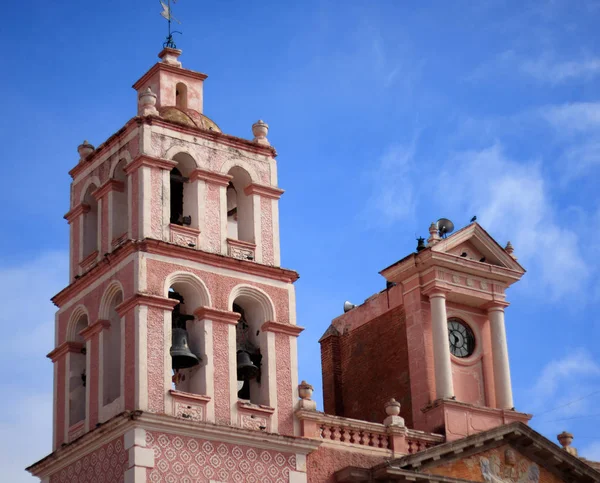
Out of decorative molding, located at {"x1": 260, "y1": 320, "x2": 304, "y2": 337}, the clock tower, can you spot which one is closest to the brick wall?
the clock tower

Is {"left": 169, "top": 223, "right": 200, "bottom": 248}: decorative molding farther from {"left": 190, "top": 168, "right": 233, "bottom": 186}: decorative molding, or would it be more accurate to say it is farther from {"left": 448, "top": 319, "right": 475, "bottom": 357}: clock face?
{"left": 448, "top": 319, "right": 475, "bottom": 357}: clock face

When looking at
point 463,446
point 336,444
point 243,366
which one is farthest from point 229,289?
point 463,446

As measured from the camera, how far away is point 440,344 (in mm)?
34406

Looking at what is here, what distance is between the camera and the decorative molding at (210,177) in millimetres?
32469

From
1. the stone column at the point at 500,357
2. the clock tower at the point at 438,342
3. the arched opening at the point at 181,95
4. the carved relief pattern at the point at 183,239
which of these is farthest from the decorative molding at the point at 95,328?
the stone column at the point at 500,357

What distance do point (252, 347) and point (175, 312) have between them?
70.4 inches

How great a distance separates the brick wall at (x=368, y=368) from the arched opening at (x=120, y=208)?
23.1 ft

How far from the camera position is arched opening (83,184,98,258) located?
33.4 meters

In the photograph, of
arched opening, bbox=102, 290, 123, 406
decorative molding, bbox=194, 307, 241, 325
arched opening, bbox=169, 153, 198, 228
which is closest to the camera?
arched opening, bbox=102, 290, 123, 406

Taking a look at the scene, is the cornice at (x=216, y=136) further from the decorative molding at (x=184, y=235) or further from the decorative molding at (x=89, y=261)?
the decorative molding at (x=89, y=261)

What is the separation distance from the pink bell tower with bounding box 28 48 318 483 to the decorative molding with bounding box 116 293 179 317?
0.02 metres

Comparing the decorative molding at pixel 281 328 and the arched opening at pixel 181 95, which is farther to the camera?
the arched opening at pixel 181 95

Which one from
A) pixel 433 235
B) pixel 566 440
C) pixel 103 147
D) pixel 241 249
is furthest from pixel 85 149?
pixel 566 440

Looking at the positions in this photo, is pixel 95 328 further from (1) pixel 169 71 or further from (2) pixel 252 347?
(1) pixel 169 71
